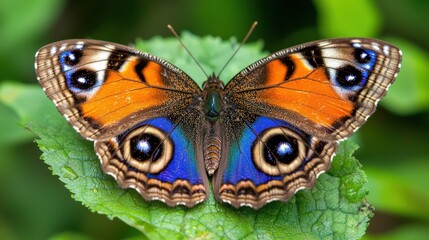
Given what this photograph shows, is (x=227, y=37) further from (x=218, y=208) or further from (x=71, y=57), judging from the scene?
(x=218, y=208)

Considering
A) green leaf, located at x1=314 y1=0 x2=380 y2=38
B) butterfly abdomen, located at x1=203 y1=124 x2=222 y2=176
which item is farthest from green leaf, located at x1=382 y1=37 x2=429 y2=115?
butterfly abdomen, located at x1=203 y1=124 x2=222 y2=176

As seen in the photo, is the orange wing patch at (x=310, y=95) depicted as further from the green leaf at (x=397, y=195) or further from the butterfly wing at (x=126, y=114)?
the green leaf at (x=397, y=195)

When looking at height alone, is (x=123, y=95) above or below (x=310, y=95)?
below

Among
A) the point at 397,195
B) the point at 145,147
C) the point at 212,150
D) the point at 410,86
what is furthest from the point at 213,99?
the point at 410,86

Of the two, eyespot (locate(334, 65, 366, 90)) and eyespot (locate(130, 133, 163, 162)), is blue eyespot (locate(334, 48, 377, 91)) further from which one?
eyespot (locate(130, 133, 163, 162))

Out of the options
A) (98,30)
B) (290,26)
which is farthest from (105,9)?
(290,26)

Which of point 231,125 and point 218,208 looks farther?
point 231,125

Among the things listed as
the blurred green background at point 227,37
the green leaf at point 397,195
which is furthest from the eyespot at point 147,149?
the green leaf at point 397,195

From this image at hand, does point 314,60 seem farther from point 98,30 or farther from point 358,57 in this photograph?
point 98,30
